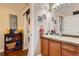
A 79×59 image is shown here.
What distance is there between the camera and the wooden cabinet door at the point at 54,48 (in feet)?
5.17

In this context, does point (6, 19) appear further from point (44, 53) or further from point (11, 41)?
point (44, 53)

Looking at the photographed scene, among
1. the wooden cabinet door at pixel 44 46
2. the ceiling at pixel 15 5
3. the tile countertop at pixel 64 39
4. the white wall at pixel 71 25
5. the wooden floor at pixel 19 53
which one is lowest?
the wooden floor at pixel 19 53

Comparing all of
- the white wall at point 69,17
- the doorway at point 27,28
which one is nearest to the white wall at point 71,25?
the white wall at point 69,17

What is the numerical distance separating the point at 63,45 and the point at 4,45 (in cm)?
81

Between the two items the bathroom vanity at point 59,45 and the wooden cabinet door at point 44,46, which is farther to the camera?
the wooden cabinet door at point 44,46

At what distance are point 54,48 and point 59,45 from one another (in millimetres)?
96

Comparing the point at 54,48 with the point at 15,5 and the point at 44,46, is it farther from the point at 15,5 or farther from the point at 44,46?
the point at 15,5

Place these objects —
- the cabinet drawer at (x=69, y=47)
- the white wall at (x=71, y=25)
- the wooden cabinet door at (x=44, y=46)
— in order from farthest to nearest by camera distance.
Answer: the wooden cabinet door at (x=44, y=46) → the white wall at (x=71, y=25) → the cabinet drawer at (x=69, y=47)

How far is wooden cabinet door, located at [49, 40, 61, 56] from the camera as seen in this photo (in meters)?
1.58

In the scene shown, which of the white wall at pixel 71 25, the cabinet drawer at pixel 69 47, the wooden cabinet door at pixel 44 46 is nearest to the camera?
the cabinet drawer at pixel 69 47

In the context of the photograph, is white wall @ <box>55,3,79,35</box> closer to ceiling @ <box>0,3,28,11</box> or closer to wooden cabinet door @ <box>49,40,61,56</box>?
wooden cabinet door @ <box>49,40,61,56</box>

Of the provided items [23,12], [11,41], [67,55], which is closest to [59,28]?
[67,55]

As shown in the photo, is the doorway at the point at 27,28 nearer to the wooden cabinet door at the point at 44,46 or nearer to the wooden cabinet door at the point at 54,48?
the wooden cabinet door at the point at 44,46

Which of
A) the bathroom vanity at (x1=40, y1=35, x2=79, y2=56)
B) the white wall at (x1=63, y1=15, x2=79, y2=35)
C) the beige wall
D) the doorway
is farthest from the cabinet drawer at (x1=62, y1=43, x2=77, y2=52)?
the beige wall
